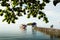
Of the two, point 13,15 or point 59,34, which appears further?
point 59,34

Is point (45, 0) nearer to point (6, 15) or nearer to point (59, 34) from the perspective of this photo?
point (6, 15)

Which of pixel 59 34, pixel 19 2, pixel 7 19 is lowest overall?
pixel 7 19

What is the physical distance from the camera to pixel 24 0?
6.49 m

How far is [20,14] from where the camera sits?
6.58m

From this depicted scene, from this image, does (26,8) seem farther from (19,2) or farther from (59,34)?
(59,34)

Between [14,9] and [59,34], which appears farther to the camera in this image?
[59,34]

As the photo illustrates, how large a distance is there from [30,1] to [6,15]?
887 millimetres

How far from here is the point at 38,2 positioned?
668 cm

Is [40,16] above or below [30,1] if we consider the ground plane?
below

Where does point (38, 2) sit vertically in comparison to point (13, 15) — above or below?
above

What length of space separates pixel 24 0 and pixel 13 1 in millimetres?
353

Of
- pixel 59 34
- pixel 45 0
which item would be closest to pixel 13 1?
pixel 45 0

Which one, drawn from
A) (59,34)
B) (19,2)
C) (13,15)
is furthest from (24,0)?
(59,34)

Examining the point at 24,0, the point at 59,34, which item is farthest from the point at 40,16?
the point at 59,34
